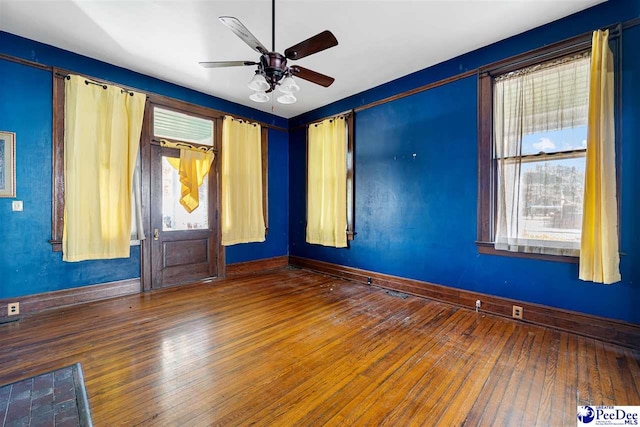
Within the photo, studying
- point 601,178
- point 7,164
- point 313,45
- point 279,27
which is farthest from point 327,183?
point 7,164

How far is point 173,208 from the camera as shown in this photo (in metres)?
4.45

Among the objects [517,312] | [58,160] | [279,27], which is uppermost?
[279,27]

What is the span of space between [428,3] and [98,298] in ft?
17.4

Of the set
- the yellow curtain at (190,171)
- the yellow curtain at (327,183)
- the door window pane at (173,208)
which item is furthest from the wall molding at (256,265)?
the yellow curtain at (190,171)

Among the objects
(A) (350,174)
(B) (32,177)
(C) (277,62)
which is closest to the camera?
(C) (277,62)

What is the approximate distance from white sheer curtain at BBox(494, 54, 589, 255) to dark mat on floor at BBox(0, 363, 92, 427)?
4.08 m

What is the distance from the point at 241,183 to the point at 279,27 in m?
2.83

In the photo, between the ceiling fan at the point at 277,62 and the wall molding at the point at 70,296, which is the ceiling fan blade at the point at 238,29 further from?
the wall molding at the point at 70,296

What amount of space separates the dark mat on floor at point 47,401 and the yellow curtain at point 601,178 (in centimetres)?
411

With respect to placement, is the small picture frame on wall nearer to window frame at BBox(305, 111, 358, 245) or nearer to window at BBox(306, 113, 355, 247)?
window at BBox(306, 113, 355, 247)

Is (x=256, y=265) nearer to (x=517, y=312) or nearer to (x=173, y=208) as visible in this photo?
(x=173, y=208)

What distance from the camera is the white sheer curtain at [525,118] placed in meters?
2.79

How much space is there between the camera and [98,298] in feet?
12.2

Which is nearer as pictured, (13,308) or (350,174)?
(13,308)
